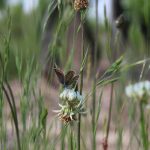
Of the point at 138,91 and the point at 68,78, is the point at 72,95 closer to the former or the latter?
the point at 68,78

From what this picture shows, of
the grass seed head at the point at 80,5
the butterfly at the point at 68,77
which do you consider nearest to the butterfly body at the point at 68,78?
the butterfly at the point at 68,77

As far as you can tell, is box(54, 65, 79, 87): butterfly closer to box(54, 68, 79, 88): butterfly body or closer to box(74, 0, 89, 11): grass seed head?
box(54, 68, 79, 88): butterfly body

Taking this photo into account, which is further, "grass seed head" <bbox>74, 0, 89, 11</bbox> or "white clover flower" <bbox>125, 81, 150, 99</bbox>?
"grass seed head" <bbox>74, 0, 89, 11</bbox>

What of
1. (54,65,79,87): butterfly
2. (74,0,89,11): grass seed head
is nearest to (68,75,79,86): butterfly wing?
(54,65,79,87): butterfly

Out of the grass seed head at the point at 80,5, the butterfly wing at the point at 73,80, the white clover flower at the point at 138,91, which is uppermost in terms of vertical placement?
the grass seed head at the point at 80,5

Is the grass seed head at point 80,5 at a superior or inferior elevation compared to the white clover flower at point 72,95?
superior

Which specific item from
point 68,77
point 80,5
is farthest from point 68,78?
point 80,5

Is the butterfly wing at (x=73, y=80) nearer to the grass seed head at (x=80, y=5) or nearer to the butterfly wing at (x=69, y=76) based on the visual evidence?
the butterfly wing at (x=69, y=76)

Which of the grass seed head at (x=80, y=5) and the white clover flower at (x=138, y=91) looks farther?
the grass seed head at (x=80, y=5)

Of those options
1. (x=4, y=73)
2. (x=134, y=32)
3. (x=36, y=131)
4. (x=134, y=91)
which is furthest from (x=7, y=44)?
(x=134, y=32)

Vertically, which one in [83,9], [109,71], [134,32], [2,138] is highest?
[134,32]

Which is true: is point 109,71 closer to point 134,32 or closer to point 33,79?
point 33,79
